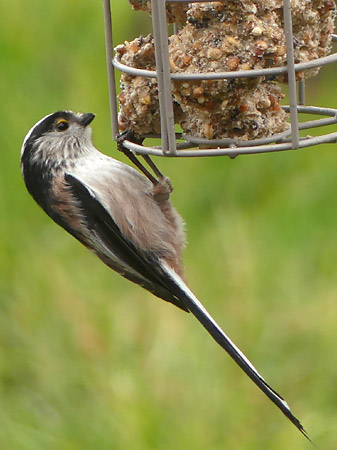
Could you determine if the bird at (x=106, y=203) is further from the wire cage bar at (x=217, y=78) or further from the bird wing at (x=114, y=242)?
the wire cage bar at (x=217, y=78)

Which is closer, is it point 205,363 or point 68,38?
point 205,363

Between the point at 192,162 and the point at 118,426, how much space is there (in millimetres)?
2537

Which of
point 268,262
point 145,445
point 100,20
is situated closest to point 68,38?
point 100,20

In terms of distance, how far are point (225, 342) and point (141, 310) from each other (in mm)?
2603

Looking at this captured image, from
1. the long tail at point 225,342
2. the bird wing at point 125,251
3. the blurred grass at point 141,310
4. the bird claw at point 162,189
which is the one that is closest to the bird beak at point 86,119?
the bird wing at point 125,251

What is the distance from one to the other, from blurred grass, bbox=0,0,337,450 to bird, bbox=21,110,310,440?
1.41 metres

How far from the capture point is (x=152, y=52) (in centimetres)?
299

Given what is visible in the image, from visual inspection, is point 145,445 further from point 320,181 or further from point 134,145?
point 320,181

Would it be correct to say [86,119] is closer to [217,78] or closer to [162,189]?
[162,189]

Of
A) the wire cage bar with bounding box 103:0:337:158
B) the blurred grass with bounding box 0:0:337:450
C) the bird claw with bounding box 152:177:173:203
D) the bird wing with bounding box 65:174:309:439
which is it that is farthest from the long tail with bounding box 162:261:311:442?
the blurred grass with bounding box 0:0:337:450

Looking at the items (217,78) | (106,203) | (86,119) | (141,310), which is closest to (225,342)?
(106,203)

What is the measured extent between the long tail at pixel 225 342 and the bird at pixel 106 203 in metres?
0.05

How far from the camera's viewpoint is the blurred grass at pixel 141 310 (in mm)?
4719

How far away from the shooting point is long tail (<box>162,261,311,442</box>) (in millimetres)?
2872
